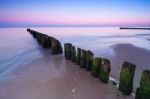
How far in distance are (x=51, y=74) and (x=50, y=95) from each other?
7.45 ft

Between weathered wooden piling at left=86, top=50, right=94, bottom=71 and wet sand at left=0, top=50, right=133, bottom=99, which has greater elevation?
weathered wooden piling at left=86, top=50, right=94, bottom=71

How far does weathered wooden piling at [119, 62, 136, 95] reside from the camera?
5152mm

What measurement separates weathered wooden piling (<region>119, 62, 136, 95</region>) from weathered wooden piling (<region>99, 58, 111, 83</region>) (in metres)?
0.77

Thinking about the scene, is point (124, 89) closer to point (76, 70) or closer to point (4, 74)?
point (76, 70)

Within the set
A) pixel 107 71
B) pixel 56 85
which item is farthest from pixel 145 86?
pixel 56 85

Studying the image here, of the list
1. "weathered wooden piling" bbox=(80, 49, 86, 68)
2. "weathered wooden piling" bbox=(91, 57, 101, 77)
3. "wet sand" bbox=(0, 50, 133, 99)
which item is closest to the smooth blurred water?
"wet sand" bbox=(0, 50, 133, 99)

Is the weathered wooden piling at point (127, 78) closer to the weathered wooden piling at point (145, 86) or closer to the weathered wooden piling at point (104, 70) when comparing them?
the weathered wooden piling at point (145, 86)

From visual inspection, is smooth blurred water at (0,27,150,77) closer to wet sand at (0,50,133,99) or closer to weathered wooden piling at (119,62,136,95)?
wet sand at (0,50,133,99)

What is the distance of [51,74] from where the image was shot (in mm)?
7863

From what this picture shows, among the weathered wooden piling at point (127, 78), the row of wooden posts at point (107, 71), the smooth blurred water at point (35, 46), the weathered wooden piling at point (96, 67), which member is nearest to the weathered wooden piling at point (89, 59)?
the row of wooden posts at point (107, 71)

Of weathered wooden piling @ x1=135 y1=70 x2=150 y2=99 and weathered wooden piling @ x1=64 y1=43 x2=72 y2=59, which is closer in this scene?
weathered wooden piling @ x1=135 y1=70 x2=150 y2=99

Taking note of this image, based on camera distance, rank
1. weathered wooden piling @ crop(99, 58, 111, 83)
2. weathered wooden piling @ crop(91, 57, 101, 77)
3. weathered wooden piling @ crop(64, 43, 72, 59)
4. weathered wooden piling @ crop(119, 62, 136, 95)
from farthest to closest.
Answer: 1. weathered wooden piling @ crop(64, 43, 72, 59)
2. weathered wooden piling @ crop(91, 57, 101, 77)
3. weathered wooden piling @ crop(99, 58, 111, 83)
4. weathered wooden piling @ crop(119, 62, 136, 95)

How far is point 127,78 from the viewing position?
531 centimetres

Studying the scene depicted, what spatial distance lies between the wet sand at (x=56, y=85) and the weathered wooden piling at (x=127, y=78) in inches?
8.6
